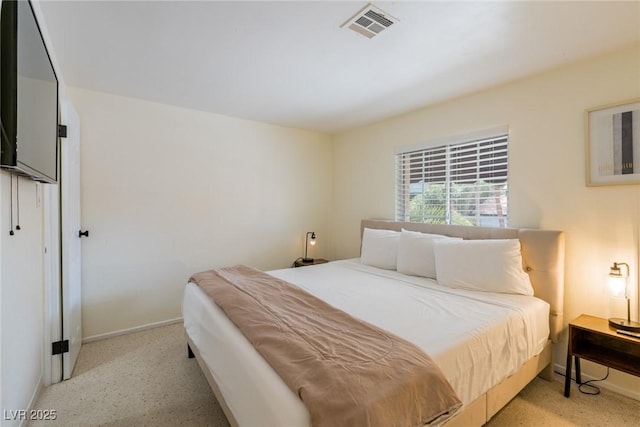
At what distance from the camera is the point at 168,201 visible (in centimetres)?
318

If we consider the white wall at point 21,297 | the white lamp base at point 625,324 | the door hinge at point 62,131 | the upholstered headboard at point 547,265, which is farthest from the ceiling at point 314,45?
the white lamp base at point 625,324

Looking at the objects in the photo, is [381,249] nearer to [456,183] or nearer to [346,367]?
[456,183]

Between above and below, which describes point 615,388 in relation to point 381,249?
below

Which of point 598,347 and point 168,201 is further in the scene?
point 168,201

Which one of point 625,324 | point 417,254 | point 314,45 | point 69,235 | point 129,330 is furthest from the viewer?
point 129,330

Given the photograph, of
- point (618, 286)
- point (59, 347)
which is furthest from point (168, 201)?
point (618, 286)

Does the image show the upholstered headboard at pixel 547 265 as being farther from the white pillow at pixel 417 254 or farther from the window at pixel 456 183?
the white pillow at pixel 417 254

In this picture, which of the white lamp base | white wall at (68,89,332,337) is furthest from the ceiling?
the white lamp base

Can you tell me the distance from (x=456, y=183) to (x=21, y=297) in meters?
3.46

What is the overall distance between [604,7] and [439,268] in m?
1.91

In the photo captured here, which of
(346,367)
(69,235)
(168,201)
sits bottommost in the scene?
(346,367)

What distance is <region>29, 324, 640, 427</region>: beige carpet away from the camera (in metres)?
1.76

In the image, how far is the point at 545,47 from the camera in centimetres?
199

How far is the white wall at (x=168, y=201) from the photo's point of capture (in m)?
2.82
